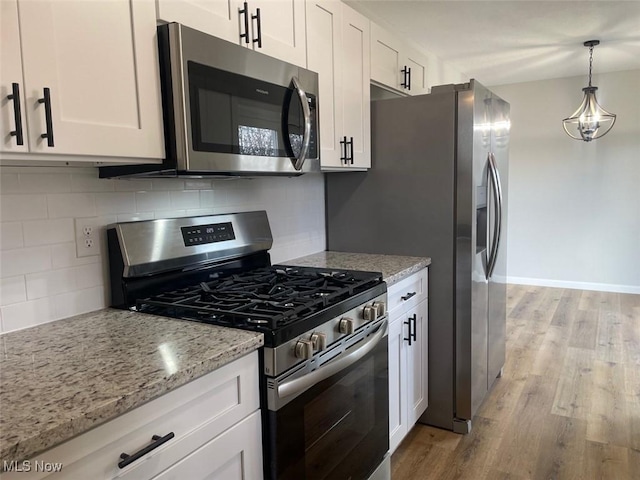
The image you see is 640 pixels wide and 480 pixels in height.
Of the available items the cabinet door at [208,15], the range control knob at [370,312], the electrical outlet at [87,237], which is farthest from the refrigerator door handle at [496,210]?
the electrical outlet at [87,237]

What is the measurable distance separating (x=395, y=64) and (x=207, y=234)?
5.73 feet

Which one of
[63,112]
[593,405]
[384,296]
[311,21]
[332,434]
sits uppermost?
[311,21]

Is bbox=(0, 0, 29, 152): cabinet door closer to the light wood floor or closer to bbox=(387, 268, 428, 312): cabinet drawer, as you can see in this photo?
bbox=(387, 268, 428, 312): cabinet drawer

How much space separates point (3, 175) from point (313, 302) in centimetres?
98

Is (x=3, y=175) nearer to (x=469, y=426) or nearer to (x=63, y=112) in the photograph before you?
(x=63, y=112)

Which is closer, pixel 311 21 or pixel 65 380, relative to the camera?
pixel 65 380

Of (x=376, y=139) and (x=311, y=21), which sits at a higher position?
(x=311, y=21)

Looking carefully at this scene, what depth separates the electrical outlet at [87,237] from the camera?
5.06ft

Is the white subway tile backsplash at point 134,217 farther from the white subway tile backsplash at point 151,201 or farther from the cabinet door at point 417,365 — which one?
the cabinet door at point 417,365

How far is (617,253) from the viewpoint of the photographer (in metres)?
5.35

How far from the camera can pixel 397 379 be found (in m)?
2.21

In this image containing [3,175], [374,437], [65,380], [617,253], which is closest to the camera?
[65,380]

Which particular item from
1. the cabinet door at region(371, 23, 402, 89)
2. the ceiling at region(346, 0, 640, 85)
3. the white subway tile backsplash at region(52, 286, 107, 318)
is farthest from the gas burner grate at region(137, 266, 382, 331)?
the ceiling at region(346, 0, 640, 85)

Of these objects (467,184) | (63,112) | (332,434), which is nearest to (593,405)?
(467,184)
